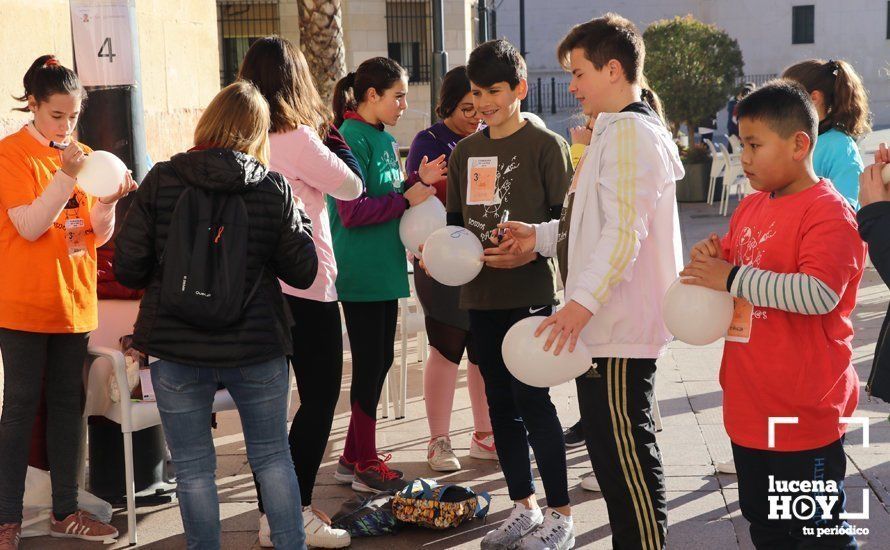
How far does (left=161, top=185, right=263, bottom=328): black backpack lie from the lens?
331cm

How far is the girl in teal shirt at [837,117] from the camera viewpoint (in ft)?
14.0

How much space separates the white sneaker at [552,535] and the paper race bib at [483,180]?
1211mm

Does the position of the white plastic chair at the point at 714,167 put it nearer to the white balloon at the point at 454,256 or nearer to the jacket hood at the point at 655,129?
the white balloon at the point at 454,256

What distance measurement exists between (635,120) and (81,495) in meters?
2.89

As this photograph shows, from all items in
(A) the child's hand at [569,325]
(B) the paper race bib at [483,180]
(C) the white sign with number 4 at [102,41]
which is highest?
(C) the white sign with number 4 at [102,41]

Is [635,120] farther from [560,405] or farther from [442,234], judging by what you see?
[560,405]

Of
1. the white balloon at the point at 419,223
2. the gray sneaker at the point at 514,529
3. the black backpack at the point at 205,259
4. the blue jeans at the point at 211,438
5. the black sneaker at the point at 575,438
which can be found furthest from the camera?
the black sneaker at the point at 575,438

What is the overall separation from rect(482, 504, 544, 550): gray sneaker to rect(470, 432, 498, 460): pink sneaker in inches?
45.2

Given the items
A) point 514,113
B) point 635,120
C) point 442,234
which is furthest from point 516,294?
point 635,120

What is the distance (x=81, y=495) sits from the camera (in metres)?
4.59

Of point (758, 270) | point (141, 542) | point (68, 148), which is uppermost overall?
point (68, 148)

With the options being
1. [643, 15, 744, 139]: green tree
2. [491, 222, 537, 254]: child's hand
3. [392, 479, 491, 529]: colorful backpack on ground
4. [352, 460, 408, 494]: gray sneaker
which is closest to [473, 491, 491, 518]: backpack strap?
[392, 479, 491, 529]: colorful backpack on ground

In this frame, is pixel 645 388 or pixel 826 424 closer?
pixel 826 424

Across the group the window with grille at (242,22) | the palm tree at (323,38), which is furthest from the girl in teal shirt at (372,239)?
the window with grille at (242,22)
